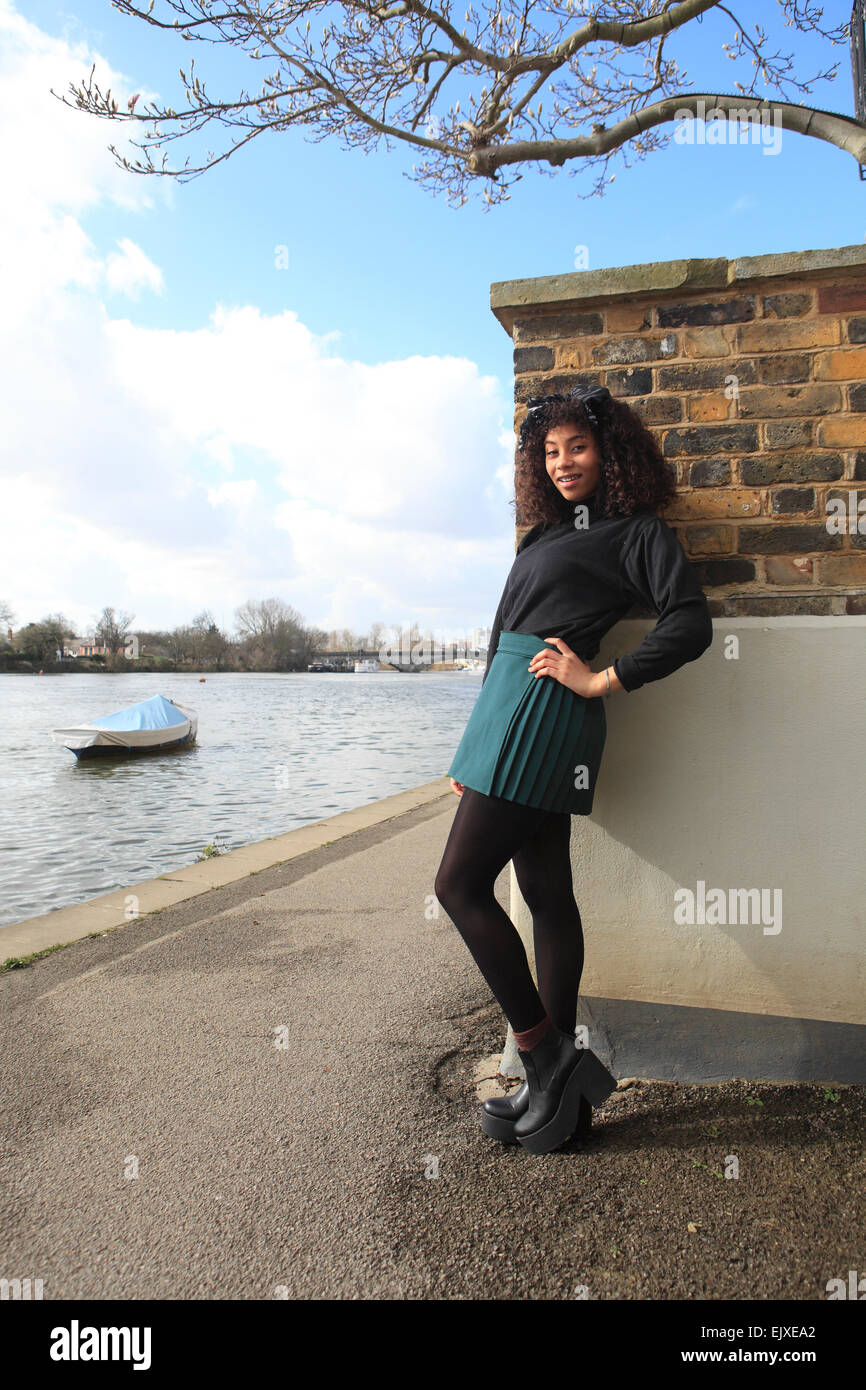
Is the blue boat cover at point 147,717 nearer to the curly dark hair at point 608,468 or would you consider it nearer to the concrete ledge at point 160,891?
the concrete ledge at point 160,891

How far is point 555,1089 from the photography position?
237 centimetres

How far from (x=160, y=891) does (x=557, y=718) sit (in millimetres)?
4271

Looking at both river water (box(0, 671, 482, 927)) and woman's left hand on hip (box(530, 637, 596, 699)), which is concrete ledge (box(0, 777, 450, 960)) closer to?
river water (box(0, 671, 482, 927))

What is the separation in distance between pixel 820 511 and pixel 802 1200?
6.44 feet

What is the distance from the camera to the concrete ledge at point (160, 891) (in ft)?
15.7

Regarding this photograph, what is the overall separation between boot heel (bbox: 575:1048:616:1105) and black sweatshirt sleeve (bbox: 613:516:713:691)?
1.08 meters

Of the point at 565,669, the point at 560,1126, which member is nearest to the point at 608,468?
the point at 565,669

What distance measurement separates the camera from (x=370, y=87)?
25.6ft

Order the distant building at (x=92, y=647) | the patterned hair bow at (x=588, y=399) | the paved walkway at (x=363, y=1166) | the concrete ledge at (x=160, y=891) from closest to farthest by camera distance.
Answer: the paved walkway at (x=363, y=1166)
the patterned hair bow at (x=588, y=399)
the concrete ledge at (x=160, y=891)
the distant building at (x=92, y=647)

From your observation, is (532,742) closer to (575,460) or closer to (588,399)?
(575,460)

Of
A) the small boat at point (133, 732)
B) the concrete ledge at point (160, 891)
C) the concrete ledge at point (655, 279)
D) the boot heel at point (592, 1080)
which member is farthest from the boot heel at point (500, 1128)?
the small boat at point (133, 732)

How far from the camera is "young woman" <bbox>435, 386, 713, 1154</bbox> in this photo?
7.63 feet
